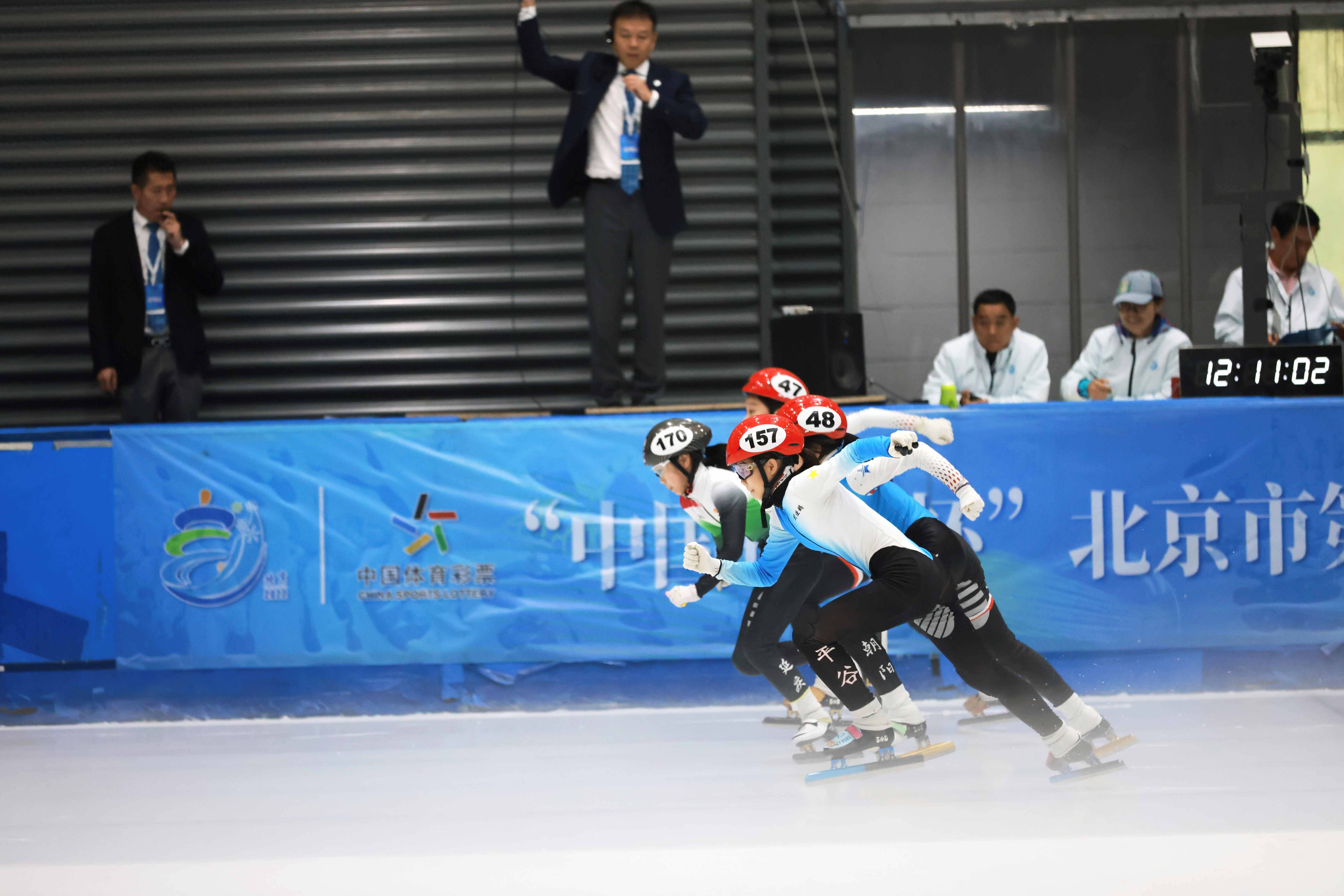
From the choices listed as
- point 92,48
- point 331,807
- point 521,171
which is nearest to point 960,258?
point 521,171

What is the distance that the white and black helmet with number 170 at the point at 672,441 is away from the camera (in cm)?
456

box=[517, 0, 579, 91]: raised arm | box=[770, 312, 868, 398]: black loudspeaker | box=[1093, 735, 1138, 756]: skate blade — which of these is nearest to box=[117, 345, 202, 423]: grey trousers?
box=[517, 0, 579, 91]: raised arm

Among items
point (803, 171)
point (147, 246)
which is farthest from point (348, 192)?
point (803, 171)

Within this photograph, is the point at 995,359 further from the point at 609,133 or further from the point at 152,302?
the point at 152,302

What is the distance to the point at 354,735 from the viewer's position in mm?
5238

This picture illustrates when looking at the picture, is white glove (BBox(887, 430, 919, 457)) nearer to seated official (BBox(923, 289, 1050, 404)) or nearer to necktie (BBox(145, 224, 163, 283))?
seated official (BBox(923, 289, 1050, 404))

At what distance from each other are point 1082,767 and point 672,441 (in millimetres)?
1812

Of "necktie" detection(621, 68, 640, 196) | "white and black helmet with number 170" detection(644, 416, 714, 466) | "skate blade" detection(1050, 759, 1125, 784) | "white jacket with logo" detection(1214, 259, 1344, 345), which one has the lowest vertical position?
"skate blade" detection(1050, 759, 1125, 784)

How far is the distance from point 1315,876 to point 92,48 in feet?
23.7

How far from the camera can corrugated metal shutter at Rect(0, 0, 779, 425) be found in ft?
23.3

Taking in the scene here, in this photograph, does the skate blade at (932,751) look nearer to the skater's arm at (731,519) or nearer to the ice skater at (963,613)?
the ice skater at (963,613)

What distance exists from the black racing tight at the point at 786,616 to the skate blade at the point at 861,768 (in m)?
0.63

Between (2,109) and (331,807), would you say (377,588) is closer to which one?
(331,807)

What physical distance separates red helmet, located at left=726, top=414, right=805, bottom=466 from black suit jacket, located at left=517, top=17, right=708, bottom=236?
83.6 inches
